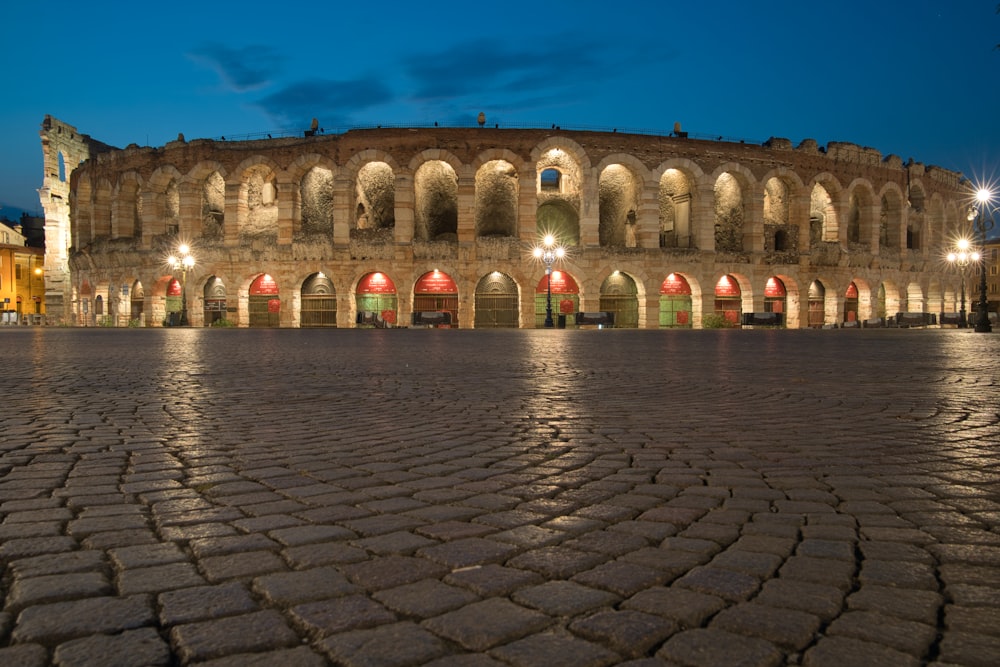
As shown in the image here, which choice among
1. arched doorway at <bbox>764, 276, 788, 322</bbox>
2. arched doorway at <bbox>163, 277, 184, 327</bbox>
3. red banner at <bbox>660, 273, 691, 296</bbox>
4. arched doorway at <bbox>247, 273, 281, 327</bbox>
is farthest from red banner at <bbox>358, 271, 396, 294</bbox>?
arched doorway at <bbox>764, 276, 788, 322</bbox>

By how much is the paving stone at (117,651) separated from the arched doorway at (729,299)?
39.4 meters

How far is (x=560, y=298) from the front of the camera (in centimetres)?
3700

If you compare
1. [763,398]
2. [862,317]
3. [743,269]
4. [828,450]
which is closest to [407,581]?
[828,450]

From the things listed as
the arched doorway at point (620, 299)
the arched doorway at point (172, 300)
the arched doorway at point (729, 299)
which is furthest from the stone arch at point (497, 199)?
the arched doorway at point (172, 300)

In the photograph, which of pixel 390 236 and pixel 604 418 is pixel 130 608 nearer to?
pixel 604 418

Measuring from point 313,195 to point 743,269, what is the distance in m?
25.8

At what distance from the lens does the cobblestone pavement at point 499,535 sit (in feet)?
5.57

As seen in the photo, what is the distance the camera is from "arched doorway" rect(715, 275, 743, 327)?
3891 centimetres

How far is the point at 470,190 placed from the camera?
119 feet

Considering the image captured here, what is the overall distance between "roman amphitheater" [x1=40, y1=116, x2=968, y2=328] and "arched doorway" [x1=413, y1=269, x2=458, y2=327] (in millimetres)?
85

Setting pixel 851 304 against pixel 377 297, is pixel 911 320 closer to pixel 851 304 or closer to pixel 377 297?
pixel 851 304

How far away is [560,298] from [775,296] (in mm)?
13592

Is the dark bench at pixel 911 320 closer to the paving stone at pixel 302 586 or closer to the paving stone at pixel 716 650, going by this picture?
the paving stone at pixel 716 650

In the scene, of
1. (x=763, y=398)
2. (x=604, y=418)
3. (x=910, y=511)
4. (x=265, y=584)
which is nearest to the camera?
(x=265, y=584)
